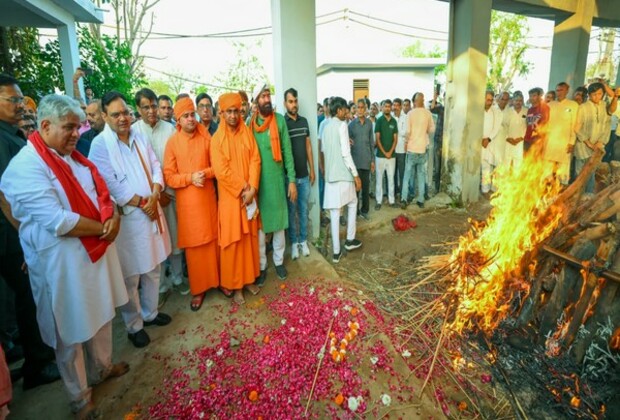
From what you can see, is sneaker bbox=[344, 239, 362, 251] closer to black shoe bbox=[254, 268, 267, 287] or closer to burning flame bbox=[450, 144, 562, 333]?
black shoe bbox=[254, 268, 267, 287]

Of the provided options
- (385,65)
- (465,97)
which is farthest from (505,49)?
(465,97)

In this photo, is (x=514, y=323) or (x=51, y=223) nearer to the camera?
(x=51, y=223)

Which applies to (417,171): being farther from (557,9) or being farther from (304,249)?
(557,9)

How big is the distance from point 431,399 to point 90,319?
2739mm

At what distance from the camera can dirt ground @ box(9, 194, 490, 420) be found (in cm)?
288

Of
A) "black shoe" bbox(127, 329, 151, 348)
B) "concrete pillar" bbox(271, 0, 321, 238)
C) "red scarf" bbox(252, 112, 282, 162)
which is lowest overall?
"black shoe" bbox(127, 329, 151, 348)

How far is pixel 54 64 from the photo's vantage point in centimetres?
852

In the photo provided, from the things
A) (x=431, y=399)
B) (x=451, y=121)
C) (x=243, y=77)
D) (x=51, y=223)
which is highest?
(x=243, y=77)

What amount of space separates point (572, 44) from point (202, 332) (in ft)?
38.5

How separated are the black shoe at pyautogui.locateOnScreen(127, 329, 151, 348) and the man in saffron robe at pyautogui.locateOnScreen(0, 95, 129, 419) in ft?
2.39

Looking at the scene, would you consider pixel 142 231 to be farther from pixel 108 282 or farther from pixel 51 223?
pixel 51 223

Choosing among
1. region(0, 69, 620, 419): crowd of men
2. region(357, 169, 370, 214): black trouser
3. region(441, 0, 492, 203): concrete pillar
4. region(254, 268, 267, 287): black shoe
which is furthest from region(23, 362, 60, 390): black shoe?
region(441, 0, 492, 203): concrete pillar

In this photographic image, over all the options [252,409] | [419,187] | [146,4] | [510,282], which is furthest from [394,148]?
[146,4]

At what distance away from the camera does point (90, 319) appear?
2686 mm
